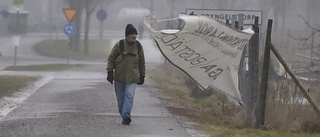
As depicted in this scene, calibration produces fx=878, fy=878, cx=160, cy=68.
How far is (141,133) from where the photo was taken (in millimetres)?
12141

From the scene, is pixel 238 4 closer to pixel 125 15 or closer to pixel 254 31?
pixel 125 15

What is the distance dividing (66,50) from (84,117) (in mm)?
37577

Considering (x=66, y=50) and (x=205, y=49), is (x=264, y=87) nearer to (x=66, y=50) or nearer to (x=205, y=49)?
(x=205, y=49)

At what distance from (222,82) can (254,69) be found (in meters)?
0.54

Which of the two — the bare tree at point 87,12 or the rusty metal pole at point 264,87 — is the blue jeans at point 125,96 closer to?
the rusty metal pole at point 264,87

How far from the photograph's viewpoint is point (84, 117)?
46.6ft

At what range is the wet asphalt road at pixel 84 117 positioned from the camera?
40.1 ft

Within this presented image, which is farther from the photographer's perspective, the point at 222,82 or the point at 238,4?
the point at 238,4

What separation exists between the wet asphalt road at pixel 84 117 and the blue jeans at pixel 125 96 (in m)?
0.23

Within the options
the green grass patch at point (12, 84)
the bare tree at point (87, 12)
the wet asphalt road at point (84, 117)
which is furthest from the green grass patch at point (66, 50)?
the wet asphalt road at point (84, 117)

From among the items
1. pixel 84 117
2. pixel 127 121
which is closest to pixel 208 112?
Result: pixel 84 117

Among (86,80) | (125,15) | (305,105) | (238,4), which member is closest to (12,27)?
(238,4)

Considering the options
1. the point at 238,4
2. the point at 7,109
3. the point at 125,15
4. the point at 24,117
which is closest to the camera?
the point at 24,117

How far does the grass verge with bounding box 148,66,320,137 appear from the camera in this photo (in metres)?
12.6
